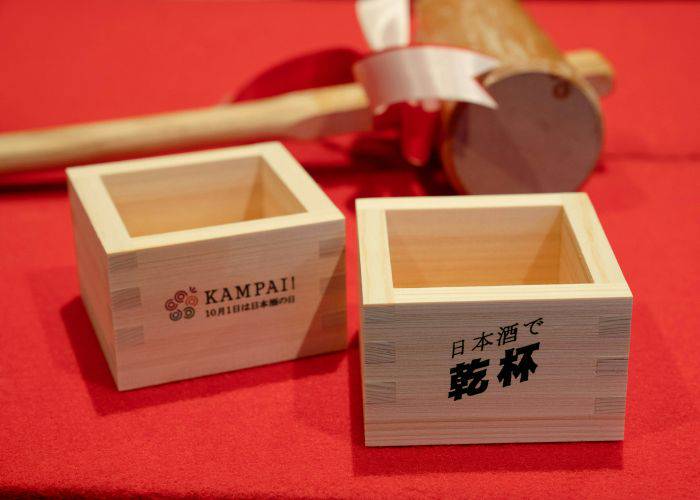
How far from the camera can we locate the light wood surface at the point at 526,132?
50.5 inches

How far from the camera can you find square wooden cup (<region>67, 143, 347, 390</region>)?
0.98 metres

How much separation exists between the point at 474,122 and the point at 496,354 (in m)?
0.48

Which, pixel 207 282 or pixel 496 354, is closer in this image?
pixel 496 354

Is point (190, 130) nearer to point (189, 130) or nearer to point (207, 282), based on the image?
point (189, 130)

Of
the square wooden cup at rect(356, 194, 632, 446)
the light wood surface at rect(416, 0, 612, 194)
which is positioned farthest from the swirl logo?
the light wood surface at rect(416, 0, 612, 194)

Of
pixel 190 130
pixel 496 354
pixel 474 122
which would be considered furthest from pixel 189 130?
pixel 496 354

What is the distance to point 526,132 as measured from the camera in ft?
4.30

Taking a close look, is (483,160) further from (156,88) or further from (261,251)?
(156,88)

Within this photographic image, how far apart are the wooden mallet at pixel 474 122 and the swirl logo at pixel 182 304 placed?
0.45 m

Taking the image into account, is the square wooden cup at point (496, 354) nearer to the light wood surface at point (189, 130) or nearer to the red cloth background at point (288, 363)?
the red cloth background at point (288, 363)

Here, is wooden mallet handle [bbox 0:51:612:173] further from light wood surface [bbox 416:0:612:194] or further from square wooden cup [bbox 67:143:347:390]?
square wooden cup [bbox 67:143:347:390]

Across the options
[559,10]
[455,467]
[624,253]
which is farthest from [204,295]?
[559,10]

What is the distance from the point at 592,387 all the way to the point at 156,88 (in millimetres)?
1133

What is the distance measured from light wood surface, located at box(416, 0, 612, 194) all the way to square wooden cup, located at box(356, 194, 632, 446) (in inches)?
13.1
